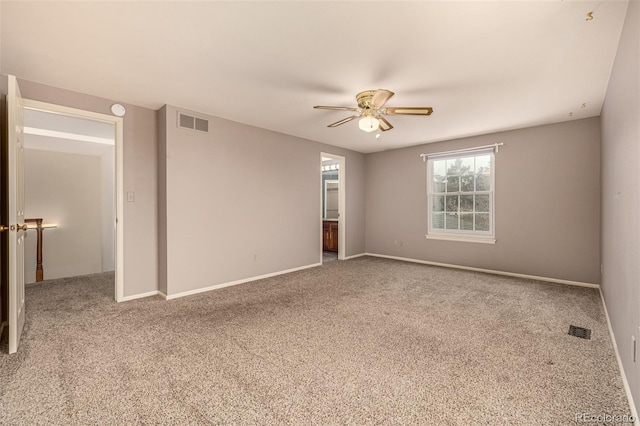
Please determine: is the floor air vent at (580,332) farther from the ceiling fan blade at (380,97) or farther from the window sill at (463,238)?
the ceiling fan blade at (380,97)

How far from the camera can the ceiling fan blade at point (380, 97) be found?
2549mm

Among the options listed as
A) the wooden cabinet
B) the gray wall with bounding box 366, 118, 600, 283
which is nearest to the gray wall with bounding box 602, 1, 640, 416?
the gray wall with bounding box 366, 118, 600, 283

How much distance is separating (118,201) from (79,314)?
127cm

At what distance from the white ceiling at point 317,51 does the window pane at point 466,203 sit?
187cm

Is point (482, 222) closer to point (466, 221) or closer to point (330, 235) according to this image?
point (466, 221)

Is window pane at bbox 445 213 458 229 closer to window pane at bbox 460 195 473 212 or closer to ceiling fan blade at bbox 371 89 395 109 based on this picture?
window pane at bbox 460 195 473 212

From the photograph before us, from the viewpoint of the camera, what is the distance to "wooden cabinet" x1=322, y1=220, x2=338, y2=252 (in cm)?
685

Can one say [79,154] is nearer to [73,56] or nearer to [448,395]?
[73,56]

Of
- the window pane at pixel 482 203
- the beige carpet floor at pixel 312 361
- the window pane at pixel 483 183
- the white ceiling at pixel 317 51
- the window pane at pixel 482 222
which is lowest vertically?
the beige carpet floor at pixel 312 361

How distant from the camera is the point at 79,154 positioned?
5.07m

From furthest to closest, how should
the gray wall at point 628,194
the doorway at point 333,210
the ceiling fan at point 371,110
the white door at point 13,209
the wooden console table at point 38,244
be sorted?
1. the doorway at point 333,210
2. the wooden console table at point 38,244
3. the ceiling fan at point 371,110
4. the white door at point 13,209
5. the gray wall at point 628,194

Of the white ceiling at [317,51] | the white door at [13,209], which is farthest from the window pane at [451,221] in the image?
the white door at [13,209]

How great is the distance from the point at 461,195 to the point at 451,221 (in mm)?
516

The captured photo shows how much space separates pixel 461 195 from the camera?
5.30m
